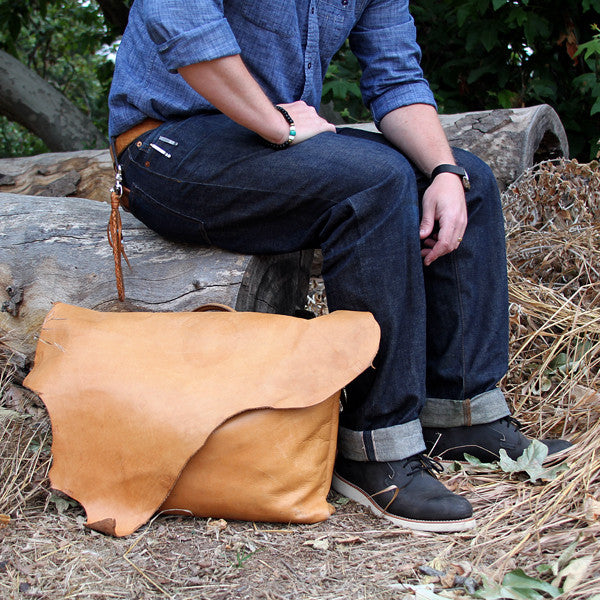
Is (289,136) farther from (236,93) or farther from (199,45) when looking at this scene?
(199,45)

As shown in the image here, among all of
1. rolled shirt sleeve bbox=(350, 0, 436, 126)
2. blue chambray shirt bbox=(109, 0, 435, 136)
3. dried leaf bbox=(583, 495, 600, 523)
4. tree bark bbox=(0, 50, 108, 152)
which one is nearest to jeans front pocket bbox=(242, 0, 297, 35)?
blue chambray shirt bbox=(109, 0, 435, 136)

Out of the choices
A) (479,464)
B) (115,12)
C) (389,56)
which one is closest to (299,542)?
(479,464)

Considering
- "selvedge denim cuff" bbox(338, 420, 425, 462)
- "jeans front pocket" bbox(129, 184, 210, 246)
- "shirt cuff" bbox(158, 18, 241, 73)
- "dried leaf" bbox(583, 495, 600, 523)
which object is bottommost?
"dried leaf" bbox(583, 495, 600, 523)

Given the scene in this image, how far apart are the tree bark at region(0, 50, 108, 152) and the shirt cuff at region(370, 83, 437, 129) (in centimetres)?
314

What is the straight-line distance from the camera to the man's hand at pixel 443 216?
65.4 inches

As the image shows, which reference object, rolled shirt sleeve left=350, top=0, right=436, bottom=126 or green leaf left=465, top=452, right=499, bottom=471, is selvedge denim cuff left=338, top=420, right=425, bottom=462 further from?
rolled shirt sleeve left=350, top=0, right=436, bottom=126

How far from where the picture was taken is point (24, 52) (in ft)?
27.8

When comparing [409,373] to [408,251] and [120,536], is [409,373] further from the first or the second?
[120,536]

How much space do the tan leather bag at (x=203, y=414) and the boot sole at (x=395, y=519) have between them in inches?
5.1

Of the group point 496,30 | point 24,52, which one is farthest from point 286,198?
point 24,52

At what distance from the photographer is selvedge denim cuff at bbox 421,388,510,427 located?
5.76 feet

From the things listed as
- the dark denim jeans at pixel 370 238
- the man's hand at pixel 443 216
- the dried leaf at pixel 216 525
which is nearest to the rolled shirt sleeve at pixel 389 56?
the dark denim jeans at pixel 370 238

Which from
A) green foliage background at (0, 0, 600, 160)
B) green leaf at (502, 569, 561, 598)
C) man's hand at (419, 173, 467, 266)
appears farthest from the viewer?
green foliage background at (0, 0, 600, 160)

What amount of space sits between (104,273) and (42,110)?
10.4 ft
